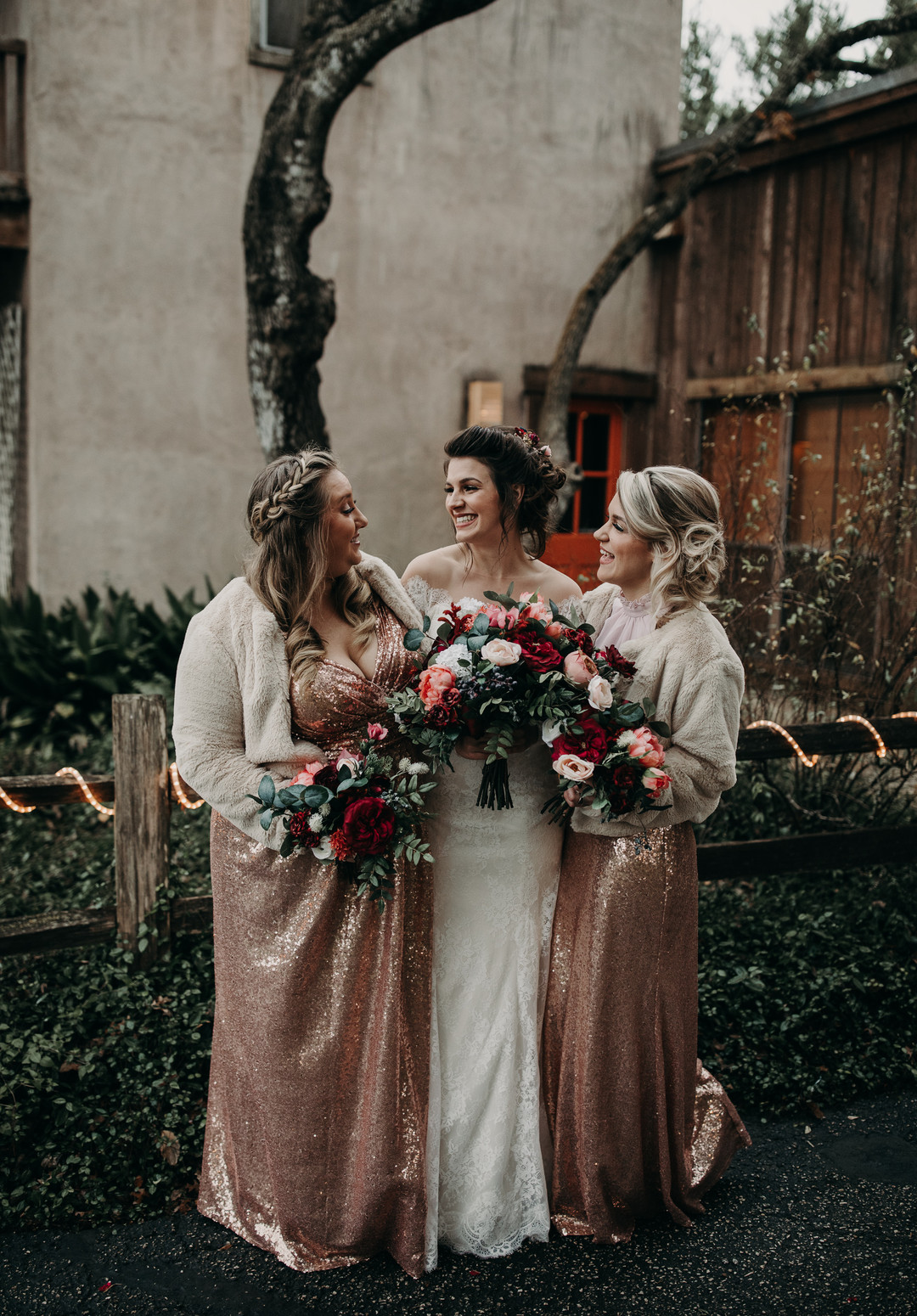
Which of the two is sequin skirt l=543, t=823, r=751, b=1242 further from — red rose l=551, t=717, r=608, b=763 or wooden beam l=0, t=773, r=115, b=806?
wooden beam l=0, t=773, r=115, b=806

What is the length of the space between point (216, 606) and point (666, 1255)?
7.12 ft

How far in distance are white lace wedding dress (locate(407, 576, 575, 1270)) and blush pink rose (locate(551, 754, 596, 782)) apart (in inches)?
14.4

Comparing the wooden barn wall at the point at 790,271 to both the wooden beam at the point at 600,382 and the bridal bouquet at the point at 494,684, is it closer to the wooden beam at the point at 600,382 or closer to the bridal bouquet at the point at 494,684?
the wooden beam at the point at 600,382

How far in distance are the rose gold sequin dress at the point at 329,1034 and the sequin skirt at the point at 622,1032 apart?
1.36 ft

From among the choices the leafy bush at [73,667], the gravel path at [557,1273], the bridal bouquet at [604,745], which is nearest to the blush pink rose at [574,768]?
the bridal bouquet at [604,745]

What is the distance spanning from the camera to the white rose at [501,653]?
8.68 feet

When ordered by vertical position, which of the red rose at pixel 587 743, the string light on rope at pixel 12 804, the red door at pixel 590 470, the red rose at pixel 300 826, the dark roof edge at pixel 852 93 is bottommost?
the string light on rope at pixel 12 804

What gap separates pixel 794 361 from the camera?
8672 millimetres

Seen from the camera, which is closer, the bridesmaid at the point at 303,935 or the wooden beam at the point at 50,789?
the bridesmaid at the point at 303,935

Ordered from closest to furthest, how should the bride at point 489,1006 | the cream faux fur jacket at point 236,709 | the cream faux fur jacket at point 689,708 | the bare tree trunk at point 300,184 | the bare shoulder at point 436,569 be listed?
the cream faux fur jacket at point 236,709
the cream faux fur jacket at point 689,708
the bride at point 489,1006
the bare shoulder at point 436,569
the bare tree trunk at point 300,184

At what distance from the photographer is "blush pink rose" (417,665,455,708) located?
2.67 metres

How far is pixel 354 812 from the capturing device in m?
2.54

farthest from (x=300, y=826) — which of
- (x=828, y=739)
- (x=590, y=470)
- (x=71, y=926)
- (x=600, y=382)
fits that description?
(x=590, y=470)

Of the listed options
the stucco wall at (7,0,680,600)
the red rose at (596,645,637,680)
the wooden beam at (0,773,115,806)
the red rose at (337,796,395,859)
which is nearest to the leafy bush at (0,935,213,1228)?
the wooden beam at (0,773,115,806)
